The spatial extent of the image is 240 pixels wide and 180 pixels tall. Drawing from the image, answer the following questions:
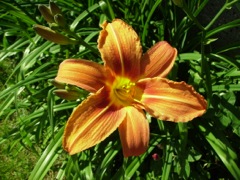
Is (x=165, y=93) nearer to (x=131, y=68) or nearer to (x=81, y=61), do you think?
(x=131, y=68)

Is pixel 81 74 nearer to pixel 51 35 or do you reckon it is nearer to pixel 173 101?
pixel 51 35

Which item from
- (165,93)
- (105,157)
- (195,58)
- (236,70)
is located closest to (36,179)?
(105,157)

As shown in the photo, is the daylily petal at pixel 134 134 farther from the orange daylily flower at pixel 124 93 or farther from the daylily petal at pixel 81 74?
the daylily petal at pixel 81 74

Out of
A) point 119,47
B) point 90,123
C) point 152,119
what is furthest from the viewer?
point 152,119

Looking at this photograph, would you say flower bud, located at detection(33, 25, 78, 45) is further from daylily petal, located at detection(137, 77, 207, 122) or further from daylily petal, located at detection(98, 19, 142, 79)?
daylily petal, located at detection(137, 77, 207, 122)

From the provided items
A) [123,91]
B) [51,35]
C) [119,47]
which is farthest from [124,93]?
[51,35]

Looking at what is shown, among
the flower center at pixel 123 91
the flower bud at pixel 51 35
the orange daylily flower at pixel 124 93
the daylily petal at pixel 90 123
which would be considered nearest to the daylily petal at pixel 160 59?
the orange daylily flower at pixel 124 93
